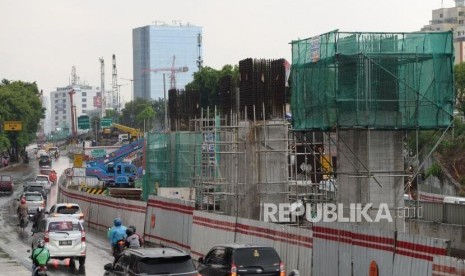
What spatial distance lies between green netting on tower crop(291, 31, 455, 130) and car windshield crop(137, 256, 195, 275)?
13.6m

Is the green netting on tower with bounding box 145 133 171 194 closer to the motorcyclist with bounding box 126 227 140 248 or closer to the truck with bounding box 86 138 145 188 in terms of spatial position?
the truck with bounding box 86 138 145 188

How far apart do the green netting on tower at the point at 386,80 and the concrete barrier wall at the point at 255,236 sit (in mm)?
5921

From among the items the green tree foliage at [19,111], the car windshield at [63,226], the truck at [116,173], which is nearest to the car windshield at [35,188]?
the truck at [116,173]

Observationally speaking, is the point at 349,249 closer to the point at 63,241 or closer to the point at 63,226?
the point at 63,241

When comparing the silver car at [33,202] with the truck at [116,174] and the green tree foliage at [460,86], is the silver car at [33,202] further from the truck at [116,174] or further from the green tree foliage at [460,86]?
the green tree foliage at [460,86]

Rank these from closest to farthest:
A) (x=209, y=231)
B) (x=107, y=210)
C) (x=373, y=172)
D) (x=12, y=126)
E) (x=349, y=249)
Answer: (x=349, y=249) → (x=209, y=231) → (x=373, y=172) → (x=107, y=210) → (x=12, y=126)

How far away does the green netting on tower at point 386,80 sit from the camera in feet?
103

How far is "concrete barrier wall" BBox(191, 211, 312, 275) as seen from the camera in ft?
76.4

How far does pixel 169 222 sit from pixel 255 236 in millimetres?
9091

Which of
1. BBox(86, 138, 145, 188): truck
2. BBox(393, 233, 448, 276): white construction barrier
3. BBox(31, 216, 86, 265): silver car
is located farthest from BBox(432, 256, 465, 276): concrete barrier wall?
BBox(86, 138, 145, 188): truck

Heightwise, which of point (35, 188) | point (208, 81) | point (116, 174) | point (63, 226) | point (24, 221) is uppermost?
point (208, 81)

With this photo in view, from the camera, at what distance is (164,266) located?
18359 millimetres

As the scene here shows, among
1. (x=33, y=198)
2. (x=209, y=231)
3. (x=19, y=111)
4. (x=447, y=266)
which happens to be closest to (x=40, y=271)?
(x=209, y=231)

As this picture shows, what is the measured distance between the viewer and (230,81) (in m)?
46.5
